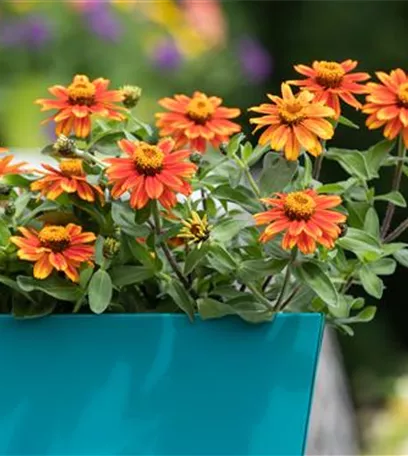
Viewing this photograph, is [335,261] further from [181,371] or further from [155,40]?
[155,40]

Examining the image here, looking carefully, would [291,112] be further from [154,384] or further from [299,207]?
[154,384]

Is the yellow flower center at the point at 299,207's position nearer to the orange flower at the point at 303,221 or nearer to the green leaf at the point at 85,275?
the orange flower at the point at 303,221

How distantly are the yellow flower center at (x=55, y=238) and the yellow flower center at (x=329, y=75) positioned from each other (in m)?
0.19

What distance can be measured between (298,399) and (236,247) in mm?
99

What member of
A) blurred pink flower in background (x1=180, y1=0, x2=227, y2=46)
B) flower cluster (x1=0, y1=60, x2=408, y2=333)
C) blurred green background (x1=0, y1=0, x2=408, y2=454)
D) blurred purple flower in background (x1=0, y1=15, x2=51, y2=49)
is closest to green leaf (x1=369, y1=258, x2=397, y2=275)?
flower cluster (x1=0, y1=60, x2=408, y2=333)

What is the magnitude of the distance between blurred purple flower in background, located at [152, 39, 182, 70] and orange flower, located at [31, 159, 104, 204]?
2.24 metres

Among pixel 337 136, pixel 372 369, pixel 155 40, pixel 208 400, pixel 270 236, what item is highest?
pixel 270 236

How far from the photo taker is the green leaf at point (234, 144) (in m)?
0.69

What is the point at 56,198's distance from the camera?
70 cm

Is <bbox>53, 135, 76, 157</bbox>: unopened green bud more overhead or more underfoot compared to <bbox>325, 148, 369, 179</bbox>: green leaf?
more overhead

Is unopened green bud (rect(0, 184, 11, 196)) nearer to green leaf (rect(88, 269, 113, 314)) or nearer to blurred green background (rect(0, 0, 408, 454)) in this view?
green leaf (rect(88, 269, 113, 314))

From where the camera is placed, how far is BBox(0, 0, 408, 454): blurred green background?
266 cm

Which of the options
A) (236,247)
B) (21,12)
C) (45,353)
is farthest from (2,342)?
(21,12)

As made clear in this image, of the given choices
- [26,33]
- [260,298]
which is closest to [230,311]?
[260,298]
